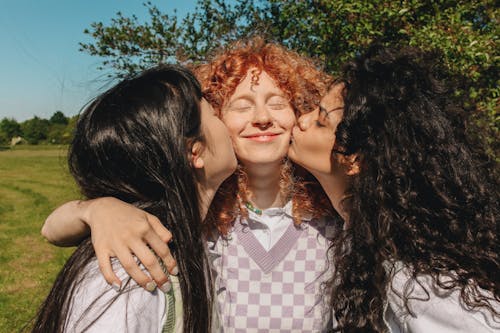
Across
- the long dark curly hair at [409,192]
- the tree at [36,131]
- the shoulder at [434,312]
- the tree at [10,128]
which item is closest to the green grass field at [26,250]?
the long dark curly hair at [409,192]

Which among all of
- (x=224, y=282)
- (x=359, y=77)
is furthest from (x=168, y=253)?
(x=359, y=77)

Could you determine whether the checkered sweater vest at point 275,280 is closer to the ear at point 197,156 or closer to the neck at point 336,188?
the neck at point 336,188

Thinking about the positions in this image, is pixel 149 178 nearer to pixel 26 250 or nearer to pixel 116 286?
pixel 116 286

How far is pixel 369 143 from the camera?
1.94 metres

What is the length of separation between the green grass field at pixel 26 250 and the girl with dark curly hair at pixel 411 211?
1407mm

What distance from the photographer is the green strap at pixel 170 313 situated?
4.99ft

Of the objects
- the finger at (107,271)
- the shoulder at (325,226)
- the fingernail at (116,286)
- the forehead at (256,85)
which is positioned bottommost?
the shoulder at (325,226)

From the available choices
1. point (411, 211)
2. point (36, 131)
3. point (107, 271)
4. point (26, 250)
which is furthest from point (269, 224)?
point (36, 131)

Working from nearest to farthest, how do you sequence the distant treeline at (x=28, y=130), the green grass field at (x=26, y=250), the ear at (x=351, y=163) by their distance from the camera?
the ear at (x=351, y=163)
the green grass field at (x=26, y=250)
the distant treeline at (x=28, y=130)

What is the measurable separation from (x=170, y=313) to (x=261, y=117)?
44.6 inches

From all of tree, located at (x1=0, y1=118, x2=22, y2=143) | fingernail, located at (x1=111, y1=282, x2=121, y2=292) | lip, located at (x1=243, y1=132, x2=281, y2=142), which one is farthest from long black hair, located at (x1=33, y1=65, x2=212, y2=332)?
tree, located at (x1=0, y1=118, x2=22, y2=143)

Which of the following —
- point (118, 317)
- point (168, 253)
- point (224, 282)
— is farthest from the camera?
point (224, 282)

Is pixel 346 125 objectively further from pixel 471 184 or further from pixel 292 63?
pixel 292 63

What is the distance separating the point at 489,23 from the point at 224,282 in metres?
3.14
